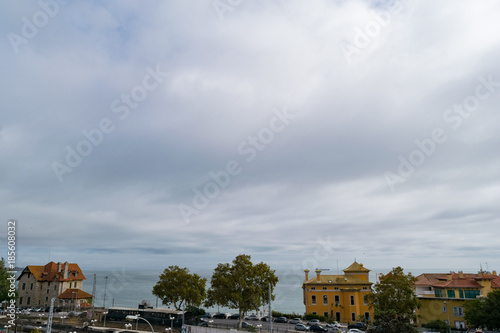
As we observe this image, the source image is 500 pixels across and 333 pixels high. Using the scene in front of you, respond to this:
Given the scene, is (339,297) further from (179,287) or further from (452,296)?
(179,287)

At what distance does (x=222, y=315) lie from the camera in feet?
250

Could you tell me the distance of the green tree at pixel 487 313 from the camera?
51.1 metres

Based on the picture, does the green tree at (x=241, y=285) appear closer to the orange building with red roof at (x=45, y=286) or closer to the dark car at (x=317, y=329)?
the dark car at (x=317, y=329)

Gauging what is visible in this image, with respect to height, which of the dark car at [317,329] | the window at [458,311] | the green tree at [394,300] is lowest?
the dark car at [317,329]

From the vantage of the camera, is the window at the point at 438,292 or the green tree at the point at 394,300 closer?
the green tree at the point at 394,300

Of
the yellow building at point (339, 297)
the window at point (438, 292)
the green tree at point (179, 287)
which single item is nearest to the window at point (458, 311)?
the window at point (438, 292)

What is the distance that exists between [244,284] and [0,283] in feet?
174

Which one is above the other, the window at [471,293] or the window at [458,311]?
the window at [471,293]

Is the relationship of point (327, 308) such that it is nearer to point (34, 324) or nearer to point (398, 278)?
point (398, 278)

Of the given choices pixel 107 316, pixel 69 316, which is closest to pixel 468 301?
pixel 107 316

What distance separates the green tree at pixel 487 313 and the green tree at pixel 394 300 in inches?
350

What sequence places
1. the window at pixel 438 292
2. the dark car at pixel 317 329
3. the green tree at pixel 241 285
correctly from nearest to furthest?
1. the dark car at pixel 317 329
2. the green tree at pixel 241 285
3. the window at pixel 438 292

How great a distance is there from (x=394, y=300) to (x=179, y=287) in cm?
3641

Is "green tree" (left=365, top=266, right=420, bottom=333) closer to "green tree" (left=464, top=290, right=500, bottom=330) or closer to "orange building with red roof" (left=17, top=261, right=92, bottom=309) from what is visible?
"green tree" (left=464, top=290, right=500, bottom=330)
